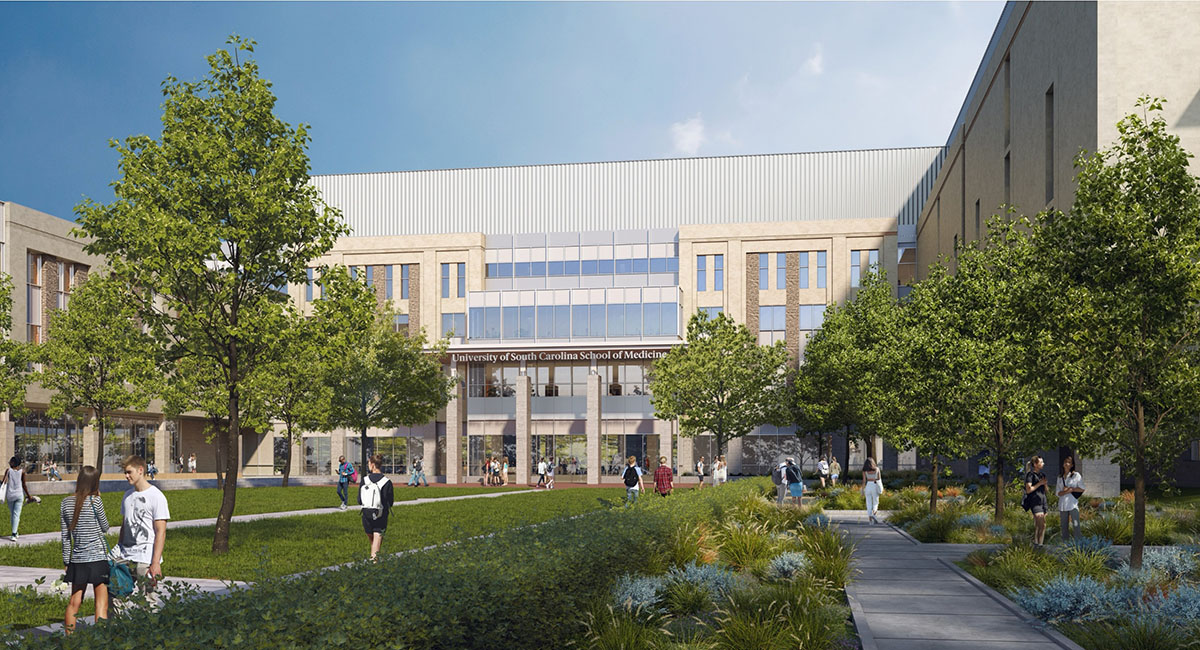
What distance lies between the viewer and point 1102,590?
36.3 feet

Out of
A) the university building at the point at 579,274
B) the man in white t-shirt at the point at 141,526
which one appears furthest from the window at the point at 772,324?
the man in white t-shirt at the point at 141,526

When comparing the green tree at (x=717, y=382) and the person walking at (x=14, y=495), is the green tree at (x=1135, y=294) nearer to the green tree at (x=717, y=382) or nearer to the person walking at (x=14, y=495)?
the person walking at (x=14, y=495)

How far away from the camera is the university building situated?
60188mm

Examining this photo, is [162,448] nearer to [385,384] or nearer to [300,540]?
[385,384]

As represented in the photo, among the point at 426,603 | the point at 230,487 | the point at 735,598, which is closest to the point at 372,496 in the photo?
the point at 230,487

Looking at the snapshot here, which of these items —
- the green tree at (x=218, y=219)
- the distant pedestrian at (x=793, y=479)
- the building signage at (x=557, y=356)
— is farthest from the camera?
the building signage at (x=557, y=356)

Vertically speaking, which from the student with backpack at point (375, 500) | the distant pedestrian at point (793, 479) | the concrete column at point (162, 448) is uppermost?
the student with backpack at point (375, 500)

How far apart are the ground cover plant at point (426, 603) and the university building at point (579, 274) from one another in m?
44.1

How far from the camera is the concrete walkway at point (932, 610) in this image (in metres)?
9.71

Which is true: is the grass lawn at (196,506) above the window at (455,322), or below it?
below

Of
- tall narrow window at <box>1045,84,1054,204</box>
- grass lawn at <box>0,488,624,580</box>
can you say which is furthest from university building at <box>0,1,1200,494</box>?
grass lawn at <box>0,488,624,580</box>

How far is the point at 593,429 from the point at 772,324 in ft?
44.5

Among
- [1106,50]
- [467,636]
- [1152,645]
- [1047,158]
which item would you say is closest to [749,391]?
[1047,158]

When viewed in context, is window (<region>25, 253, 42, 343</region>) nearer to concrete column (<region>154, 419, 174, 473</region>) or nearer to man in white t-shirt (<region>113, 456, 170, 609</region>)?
concrete column (<region>154, 419, 174, 473</region>)
